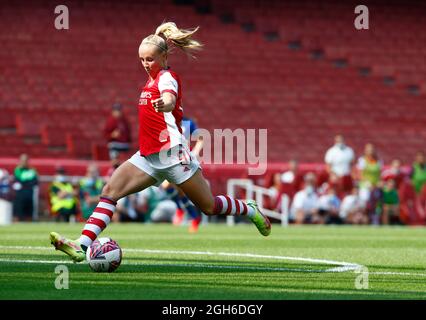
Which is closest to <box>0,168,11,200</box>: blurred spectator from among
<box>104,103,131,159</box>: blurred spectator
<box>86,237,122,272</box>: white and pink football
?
<box>104,103,131,159</box>: blurred spectator

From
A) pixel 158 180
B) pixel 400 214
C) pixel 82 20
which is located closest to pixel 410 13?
pixel 82 20

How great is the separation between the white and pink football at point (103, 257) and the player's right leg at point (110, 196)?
0.14 m

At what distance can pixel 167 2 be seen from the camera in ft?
114

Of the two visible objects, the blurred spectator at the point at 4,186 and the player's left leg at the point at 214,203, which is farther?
the blurred spectator at the point at 4,186

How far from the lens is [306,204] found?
78.2 feet

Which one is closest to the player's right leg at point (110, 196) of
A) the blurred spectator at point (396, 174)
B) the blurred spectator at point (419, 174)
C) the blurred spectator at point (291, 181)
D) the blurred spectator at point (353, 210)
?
the blurred spectator at point (291, 181)

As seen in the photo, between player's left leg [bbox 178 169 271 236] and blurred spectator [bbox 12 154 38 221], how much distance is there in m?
12.5

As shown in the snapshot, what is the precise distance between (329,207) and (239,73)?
9.02 m

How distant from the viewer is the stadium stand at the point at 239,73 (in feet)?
93.4

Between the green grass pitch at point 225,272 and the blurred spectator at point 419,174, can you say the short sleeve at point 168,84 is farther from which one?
the blurred spectator at point 419,174

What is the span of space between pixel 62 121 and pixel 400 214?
8879 millimetres

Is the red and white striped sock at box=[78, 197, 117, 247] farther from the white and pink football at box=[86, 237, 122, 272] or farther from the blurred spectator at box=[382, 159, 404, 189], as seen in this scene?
the blurred spectator at box=[382, 159, 404, 189]

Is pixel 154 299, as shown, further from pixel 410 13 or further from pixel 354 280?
pixel 410 13

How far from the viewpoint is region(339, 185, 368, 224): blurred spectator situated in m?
24.3
